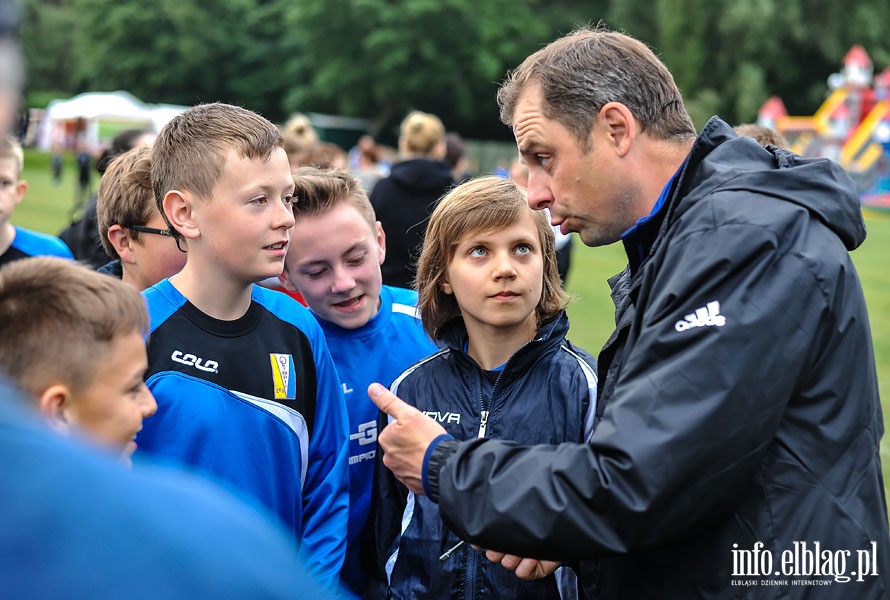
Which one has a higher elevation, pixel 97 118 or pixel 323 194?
pixel 97 118

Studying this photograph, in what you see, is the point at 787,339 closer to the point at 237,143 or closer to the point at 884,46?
the point at 237,143

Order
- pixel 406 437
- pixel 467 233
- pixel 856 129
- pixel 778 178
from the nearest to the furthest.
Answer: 1. pixel 778 178
2. pixel 406 437
3. pixel 467 233
4. pixel 856 129

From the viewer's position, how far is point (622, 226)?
2.59m

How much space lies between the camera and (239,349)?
2.94 m

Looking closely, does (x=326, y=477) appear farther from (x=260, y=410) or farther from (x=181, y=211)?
(x=181, y=211)

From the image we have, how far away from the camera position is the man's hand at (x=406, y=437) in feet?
7.72

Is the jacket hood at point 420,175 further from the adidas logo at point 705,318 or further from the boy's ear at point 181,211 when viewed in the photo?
the adidas logo at point 705,318

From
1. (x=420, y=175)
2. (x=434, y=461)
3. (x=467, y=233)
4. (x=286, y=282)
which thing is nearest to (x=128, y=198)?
(x=286, y=282)

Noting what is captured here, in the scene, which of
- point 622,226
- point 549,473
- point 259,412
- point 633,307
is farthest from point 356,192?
point 549,473

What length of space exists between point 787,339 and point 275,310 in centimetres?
174

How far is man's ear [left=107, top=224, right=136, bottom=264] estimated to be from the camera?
12.0 ft

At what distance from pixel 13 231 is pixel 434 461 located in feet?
10.4

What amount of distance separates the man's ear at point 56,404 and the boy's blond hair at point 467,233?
6.33 feet

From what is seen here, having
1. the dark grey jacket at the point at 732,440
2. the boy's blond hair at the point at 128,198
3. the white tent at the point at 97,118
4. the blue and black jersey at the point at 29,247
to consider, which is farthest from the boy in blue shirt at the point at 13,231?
the white tent at the point at 97,118
